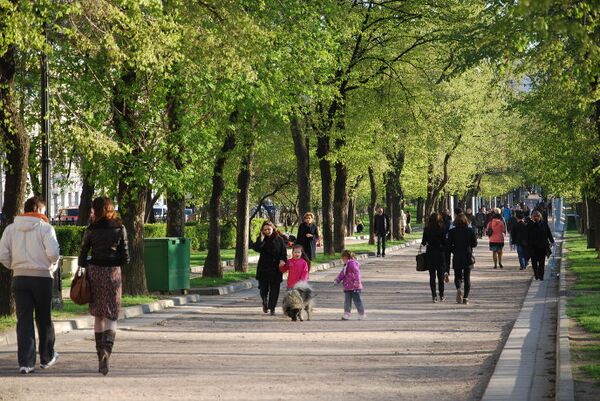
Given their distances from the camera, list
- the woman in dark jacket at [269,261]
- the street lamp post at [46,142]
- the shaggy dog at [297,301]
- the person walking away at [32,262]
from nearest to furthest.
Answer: the person walking away at [32,262] < the street lamp post at [46,142] < the shaggy dog at [297,301] < the woman in dark jacket at [269,261]

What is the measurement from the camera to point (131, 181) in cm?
2434

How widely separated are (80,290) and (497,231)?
2750 centimetres

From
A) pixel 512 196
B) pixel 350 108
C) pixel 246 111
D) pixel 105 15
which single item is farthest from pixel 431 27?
pixel 512 196

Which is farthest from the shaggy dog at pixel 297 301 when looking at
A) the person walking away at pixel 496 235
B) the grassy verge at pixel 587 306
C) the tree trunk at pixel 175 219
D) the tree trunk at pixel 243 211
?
the person walking away at pixel 496 235

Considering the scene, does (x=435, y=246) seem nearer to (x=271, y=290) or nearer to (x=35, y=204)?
(x=271, y=290)

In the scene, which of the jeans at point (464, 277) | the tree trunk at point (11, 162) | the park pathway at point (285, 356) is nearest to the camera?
the park pathway at point (285, 356)

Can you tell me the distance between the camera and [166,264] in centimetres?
2638

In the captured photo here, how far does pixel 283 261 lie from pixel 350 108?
2446 centimetres

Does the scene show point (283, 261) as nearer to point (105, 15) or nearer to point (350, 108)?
point (105, 15)

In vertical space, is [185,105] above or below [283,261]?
above

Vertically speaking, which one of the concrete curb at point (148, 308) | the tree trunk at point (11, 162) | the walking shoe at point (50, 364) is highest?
the tree trunk at point (11, 162)

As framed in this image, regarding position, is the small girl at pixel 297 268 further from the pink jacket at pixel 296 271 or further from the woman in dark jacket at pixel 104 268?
the woman in dark jacket at pixel 104 268

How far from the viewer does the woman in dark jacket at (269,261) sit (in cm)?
2220

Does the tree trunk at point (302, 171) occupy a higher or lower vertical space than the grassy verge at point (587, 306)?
higher
